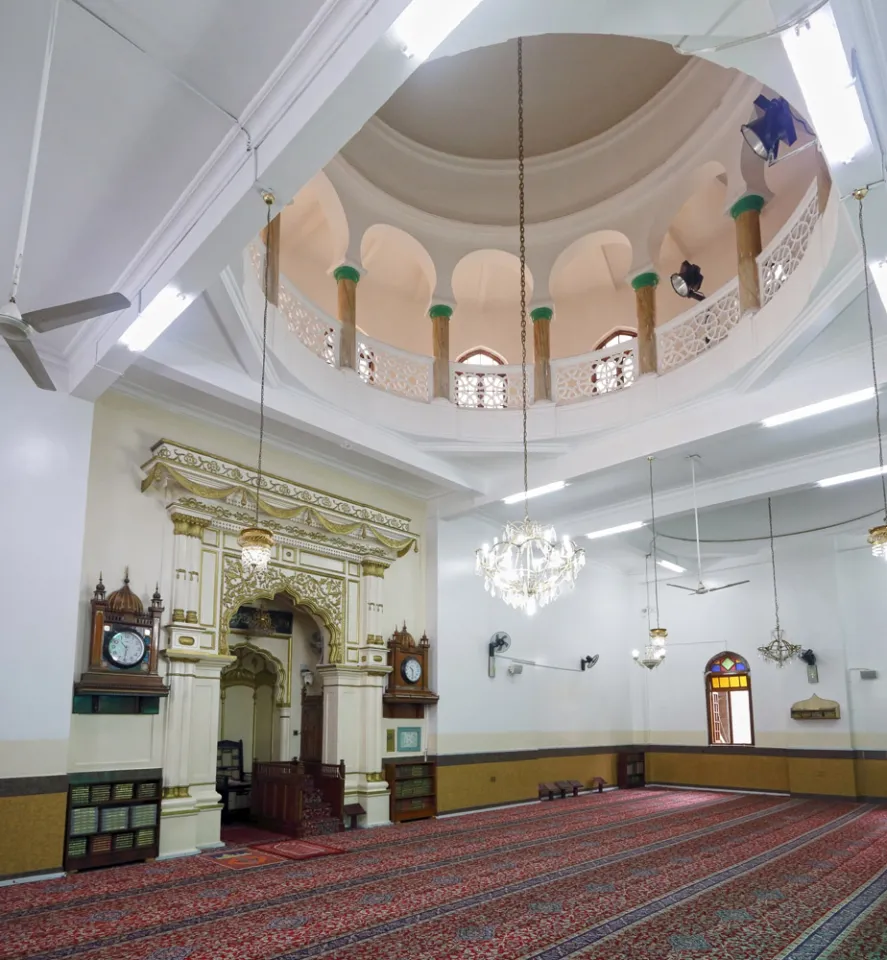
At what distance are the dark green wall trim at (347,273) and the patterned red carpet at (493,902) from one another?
599 cm

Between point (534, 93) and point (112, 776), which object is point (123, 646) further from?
point (534, 93)

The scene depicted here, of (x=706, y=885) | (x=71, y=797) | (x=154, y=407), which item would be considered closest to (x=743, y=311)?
(x=706, y=885)

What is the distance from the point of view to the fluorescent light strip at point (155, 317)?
5344mm

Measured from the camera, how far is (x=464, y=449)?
31.2 feet

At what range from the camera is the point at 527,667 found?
1130 centimetres

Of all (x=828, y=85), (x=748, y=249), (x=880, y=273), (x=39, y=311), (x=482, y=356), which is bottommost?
(x=39, y=311)

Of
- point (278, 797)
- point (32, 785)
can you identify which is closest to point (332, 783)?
point (278, 797)

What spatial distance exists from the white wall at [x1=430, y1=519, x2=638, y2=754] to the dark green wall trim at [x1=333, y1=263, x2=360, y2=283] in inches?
134

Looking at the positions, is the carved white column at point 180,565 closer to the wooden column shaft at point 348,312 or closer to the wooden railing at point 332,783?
the wooden railing at point 332,783

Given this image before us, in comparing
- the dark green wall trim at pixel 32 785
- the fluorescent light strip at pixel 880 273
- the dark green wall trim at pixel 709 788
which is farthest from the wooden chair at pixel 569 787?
the fluorescent light strip at pixel 880 273

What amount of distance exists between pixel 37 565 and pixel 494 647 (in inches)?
239

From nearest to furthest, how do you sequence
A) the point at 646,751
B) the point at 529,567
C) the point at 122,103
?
the point at 122,103 < the point at 529,567 < the point at 646,751

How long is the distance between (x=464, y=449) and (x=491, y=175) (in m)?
3.62

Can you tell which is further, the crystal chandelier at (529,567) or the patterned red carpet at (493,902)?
the crystal chandelier at (529,567)
